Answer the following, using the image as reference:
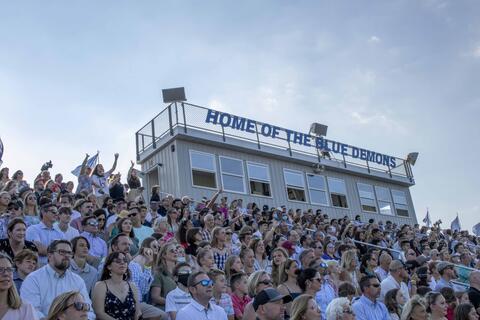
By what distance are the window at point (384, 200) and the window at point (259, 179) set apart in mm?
7867

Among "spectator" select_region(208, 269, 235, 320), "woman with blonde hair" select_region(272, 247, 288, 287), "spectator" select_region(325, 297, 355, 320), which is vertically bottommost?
"spectator" select_region(325, 297, 355, 320)

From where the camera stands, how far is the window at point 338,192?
2488 centimetres

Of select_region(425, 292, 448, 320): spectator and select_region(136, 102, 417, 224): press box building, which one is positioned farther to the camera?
select_region(136, 102, 417, 224): press box building

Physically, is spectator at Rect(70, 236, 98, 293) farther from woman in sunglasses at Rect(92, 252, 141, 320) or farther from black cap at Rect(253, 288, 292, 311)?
black cap at Rect(253, 288, 292, 311)

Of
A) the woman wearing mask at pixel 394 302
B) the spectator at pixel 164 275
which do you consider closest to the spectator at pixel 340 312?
the woman wearing mask at pixel 394 302

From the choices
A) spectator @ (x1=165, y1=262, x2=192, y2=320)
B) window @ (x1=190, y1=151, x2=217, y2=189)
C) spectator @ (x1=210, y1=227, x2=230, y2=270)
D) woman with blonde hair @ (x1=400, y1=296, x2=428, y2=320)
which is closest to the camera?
spectator @ (x1=165, y1=262, x2=192, y2=320)

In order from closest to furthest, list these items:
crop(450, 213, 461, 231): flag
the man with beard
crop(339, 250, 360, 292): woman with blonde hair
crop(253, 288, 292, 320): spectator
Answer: crop(253, 288, 292, 320): spectator, the man with beard, crop(339, 250, 360, 292): woman with blonde hair, crop(450, 213, 461, 231): flag

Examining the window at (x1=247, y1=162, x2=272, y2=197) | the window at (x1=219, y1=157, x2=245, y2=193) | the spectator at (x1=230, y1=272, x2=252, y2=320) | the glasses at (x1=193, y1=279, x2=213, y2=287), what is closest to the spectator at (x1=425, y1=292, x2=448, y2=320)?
the spectator at (x1=230, y1=272, x2=252, y2=320)

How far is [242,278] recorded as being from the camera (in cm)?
689

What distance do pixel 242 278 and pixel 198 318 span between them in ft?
4.20

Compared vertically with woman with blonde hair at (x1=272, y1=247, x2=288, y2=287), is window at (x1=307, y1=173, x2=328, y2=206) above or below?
above

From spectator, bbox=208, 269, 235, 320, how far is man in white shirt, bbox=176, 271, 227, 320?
0.36m

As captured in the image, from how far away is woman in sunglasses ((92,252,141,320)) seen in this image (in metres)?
5.50

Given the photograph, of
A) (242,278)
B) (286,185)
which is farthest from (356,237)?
(242,278)
